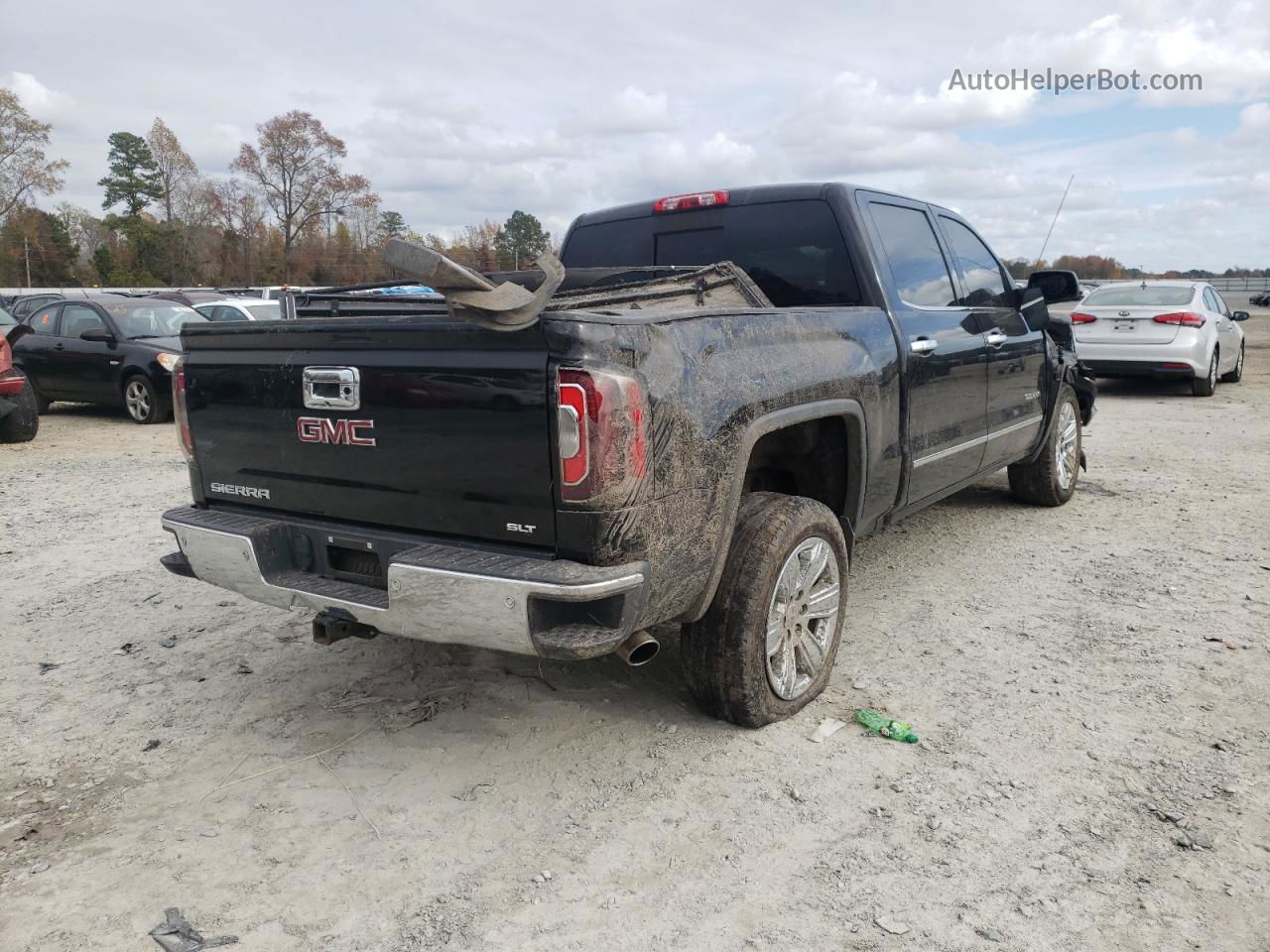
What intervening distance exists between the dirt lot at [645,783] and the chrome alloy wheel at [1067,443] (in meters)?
1.40

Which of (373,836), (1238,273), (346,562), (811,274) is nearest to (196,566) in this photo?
(346,562)

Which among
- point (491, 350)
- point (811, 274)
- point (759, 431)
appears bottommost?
point (759, 431)

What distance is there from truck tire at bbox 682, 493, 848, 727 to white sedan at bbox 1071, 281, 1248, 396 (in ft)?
33.1

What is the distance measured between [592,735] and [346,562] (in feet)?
3.39

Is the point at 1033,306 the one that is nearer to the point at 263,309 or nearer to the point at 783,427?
the point at 783,427

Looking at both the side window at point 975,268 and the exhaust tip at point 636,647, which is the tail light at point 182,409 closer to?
the exhaust tip at point 636,647

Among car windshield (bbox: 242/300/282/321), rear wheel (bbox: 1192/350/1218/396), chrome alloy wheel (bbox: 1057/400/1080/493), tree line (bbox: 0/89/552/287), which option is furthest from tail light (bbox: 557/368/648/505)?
tree line (bbox: 0/89/552/287)

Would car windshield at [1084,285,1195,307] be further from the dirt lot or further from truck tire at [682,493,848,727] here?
truck tire at [682,493,848,727]

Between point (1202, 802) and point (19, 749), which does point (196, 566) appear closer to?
point (19, 749)

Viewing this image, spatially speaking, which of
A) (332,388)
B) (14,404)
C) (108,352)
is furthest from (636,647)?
(108,352)

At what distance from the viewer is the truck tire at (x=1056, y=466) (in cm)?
627

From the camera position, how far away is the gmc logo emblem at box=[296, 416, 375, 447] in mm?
2998

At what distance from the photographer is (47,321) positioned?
479 inches

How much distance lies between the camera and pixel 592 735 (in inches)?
133
